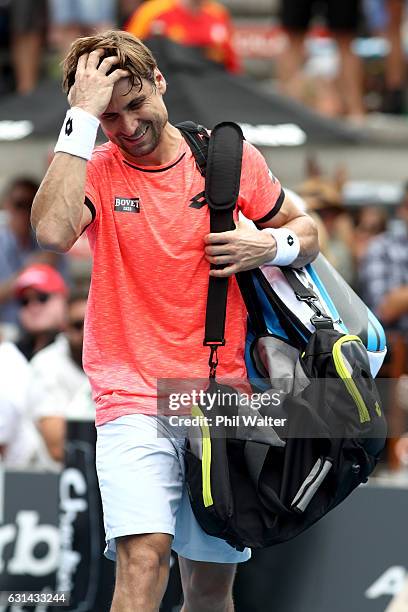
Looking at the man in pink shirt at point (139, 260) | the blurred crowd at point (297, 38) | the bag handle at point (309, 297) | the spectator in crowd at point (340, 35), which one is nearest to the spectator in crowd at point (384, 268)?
the blurred crowd at point (297, 38)

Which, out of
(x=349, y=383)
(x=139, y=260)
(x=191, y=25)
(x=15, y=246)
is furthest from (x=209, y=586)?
(x=191, y=25)

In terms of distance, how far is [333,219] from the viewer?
946 centimetres

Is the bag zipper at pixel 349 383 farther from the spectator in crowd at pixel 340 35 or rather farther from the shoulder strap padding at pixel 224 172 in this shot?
the spectator in crowd at pixel 340 35

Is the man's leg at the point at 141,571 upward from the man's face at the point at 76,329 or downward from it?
upward

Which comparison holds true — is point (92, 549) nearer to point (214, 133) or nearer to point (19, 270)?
point (214, 133)

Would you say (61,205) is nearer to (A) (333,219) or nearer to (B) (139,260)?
(B) (139,260)

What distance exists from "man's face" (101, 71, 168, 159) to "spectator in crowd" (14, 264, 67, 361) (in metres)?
3.94

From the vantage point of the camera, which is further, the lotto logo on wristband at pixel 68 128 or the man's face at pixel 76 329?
the man's face at pixel 76 329

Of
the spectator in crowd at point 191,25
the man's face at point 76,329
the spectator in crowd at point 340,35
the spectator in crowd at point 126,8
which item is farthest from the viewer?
the spectator in crowd at point 126,8

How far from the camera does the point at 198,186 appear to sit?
189 inches

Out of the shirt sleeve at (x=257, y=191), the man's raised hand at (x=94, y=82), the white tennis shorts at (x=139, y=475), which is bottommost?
the white tennis shorts at (x=139, y=475)

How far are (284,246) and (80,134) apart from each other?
0.82m

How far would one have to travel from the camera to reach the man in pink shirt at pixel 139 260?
4.54m

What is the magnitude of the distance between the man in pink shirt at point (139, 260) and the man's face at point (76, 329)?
3.21m
